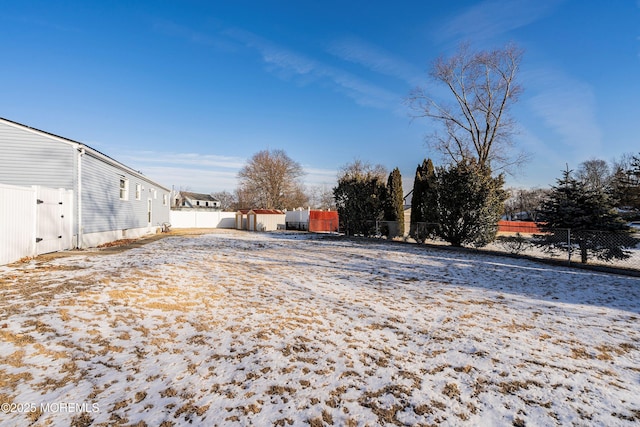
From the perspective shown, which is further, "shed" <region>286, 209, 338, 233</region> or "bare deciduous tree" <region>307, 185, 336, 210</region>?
"bare deciduous tree" <region>307, 185, 336, 210</region>

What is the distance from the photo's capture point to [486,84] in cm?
2027

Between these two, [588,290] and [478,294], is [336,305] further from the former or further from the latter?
[588,290]

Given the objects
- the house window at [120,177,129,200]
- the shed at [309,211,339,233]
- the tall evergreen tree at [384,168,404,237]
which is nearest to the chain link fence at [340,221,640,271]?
the tall evergreen tree at [384,168,404,237]

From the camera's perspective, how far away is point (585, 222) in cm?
1047

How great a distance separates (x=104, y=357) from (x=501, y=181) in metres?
14.1

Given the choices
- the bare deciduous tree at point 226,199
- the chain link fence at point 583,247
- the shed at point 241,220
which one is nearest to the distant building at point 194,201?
the bare deciduous tree at point 226,199

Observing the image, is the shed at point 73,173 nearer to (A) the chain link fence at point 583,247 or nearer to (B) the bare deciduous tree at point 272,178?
(A) the chain link fence at point 583,247

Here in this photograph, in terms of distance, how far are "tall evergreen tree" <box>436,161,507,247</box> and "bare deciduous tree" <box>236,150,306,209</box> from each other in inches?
1321

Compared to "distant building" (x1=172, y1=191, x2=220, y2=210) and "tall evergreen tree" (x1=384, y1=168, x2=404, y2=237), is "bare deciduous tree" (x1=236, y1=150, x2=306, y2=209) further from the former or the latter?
"tall evergreen tree" (x1=384, y1=168, x2=404, y2=237)

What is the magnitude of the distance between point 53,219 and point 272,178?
3651 centimetres

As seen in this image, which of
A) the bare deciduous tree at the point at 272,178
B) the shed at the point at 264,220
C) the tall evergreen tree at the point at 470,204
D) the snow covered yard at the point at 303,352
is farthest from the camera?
the bare deciduous tree at the point at 272,178

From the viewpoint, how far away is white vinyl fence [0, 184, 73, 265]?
6.21m

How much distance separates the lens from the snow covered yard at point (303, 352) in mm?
2389

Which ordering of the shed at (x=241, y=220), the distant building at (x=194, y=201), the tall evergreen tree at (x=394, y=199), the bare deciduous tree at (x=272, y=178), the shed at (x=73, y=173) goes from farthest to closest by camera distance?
the distant building at (x=194, y=201) → the bare deciduous tree at (x=272, y=178) → the shed at (x=241, y=220) → the tall evergreen tree at (x=394, y=199) → the shed at (x=73, y=173)
